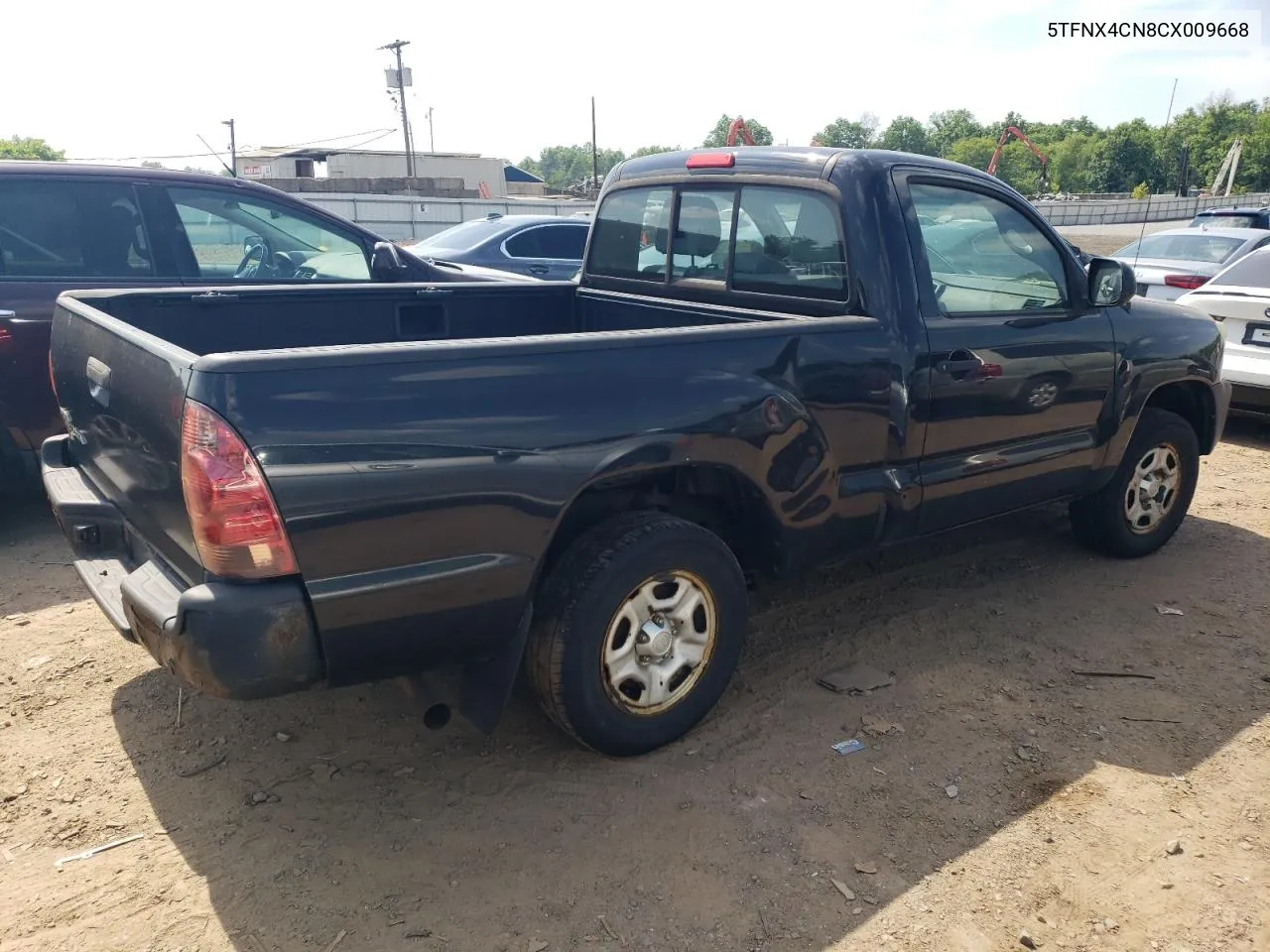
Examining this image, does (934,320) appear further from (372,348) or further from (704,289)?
(372,348)

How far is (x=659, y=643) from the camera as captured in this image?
3131mm

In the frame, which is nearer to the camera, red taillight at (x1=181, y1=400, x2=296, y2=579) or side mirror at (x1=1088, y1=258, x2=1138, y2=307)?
red taillight at (x1=181, y1=400, x2=296, y2=579)

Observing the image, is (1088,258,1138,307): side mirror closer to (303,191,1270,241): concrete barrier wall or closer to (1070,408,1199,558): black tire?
(1070,408,1199,558): black tire

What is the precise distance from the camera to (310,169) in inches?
2152

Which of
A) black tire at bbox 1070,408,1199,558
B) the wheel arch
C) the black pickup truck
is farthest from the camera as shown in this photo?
black tire at bbox 1070,408,1199,558

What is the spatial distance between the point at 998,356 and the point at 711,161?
141 cm

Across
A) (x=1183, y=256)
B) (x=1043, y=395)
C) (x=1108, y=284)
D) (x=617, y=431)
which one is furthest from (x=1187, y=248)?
(x=617, y=431)

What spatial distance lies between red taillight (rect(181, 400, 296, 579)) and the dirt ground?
3.05 ft

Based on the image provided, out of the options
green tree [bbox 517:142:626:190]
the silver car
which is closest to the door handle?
the silver car

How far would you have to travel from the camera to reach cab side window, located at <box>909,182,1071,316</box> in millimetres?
3754

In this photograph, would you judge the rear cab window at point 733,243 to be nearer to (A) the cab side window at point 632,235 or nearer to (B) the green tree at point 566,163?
(A) the cab side window at point 632,235

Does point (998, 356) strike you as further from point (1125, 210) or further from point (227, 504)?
point (1125, 210)

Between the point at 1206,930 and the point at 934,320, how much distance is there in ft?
6.85

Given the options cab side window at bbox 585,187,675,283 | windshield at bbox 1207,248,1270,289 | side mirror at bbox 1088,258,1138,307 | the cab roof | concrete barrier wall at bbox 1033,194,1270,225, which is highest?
the cab roof
